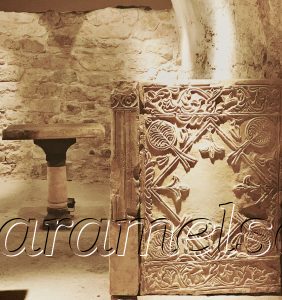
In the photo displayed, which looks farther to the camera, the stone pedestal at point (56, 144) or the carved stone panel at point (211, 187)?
the stone pedestal at point (56, 144)

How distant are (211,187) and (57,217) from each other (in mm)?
1768

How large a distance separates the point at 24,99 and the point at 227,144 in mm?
3434

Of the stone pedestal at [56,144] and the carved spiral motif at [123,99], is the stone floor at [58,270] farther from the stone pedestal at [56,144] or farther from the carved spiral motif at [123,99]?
the carved spiral motif at [123,99]

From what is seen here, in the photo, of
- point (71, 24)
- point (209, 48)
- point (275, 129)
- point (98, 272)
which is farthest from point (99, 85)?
point (275, 129)

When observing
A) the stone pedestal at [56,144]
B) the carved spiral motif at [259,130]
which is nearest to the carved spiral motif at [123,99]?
the carved spiral motif at [259,130]

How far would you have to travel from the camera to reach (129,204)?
96.0 inches

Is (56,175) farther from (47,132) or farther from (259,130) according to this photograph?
(259,130)

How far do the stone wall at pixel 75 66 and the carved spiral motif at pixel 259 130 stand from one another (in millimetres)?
2947

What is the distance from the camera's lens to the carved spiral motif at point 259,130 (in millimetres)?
2461

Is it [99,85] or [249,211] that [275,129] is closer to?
[249,211]

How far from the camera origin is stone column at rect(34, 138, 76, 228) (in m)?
3.89

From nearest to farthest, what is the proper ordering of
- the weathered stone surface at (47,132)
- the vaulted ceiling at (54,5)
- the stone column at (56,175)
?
the weathered stone surface at (47,132) → the stone column at (56,175) → the vaulted ceiling at (54,5)

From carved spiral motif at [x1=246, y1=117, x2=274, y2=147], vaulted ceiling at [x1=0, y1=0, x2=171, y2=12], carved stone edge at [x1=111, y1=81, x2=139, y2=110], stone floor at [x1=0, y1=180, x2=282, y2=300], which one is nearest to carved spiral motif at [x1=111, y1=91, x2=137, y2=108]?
carved stone edge at [x1=111, y1=81, x2=139, y2=110]

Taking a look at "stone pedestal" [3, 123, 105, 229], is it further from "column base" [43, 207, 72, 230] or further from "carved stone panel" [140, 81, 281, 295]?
"carved stone panel" [140, 81, 281, 295]
